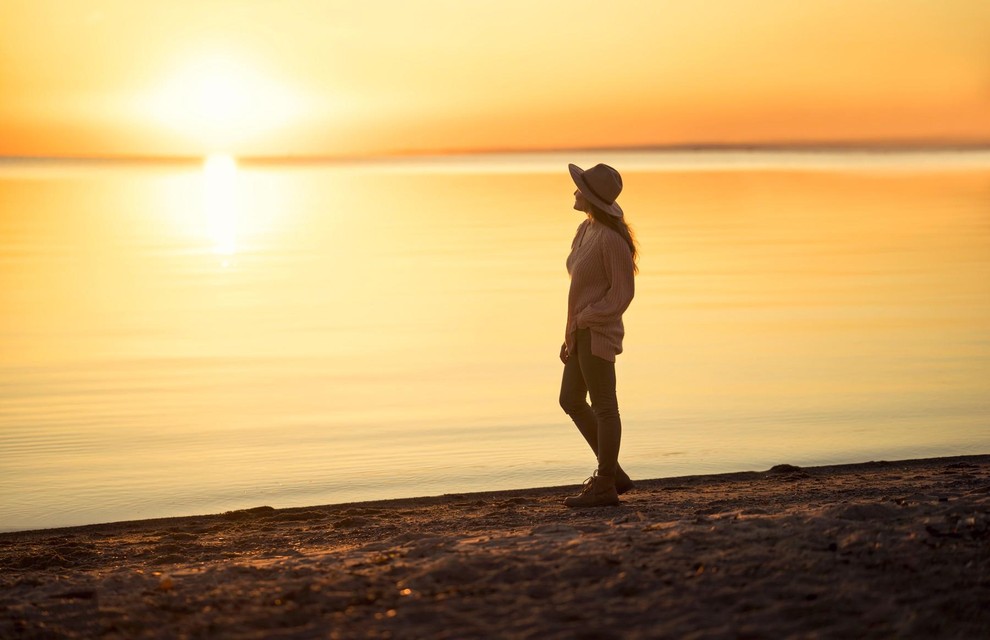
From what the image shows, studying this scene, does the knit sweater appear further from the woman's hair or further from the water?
the water

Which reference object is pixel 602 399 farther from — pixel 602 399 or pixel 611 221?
pixel 611 221

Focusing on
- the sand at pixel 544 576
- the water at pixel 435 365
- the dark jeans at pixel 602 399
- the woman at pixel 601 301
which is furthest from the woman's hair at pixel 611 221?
the water at pixel 435 365

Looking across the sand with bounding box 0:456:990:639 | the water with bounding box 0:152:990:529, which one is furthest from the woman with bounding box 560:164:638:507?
the water with bounding box 0:152:990:529

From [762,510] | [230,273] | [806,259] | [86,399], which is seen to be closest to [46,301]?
[230,273]

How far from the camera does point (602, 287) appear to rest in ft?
23.6

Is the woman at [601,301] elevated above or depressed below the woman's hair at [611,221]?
below

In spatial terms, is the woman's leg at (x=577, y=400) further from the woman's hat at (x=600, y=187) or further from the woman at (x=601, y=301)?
the woman's hat at (x=600, y=187)

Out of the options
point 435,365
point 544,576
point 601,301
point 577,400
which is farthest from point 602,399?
point 435,365

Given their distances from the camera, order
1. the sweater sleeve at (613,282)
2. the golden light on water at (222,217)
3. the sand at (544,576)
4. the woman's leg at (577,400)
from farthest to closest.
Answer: the golden light on water at (222,217) < the woman's leg at (577,400) < the sweater sleeve at (613,282) < the sand at (544,576)

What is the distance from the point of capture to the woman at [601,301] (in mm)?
7113

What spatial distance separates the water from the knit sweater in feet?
5.60

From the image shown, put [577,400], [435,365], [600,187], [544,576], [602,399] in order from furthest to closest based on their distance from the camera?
1. [435,365]
2. [577,400]
3. [602,399]
4. [600,187]
5. [544,576]

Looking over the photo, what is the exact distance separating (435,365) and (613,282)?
652 centimetres

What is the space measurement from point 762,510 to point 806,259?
1834cm
